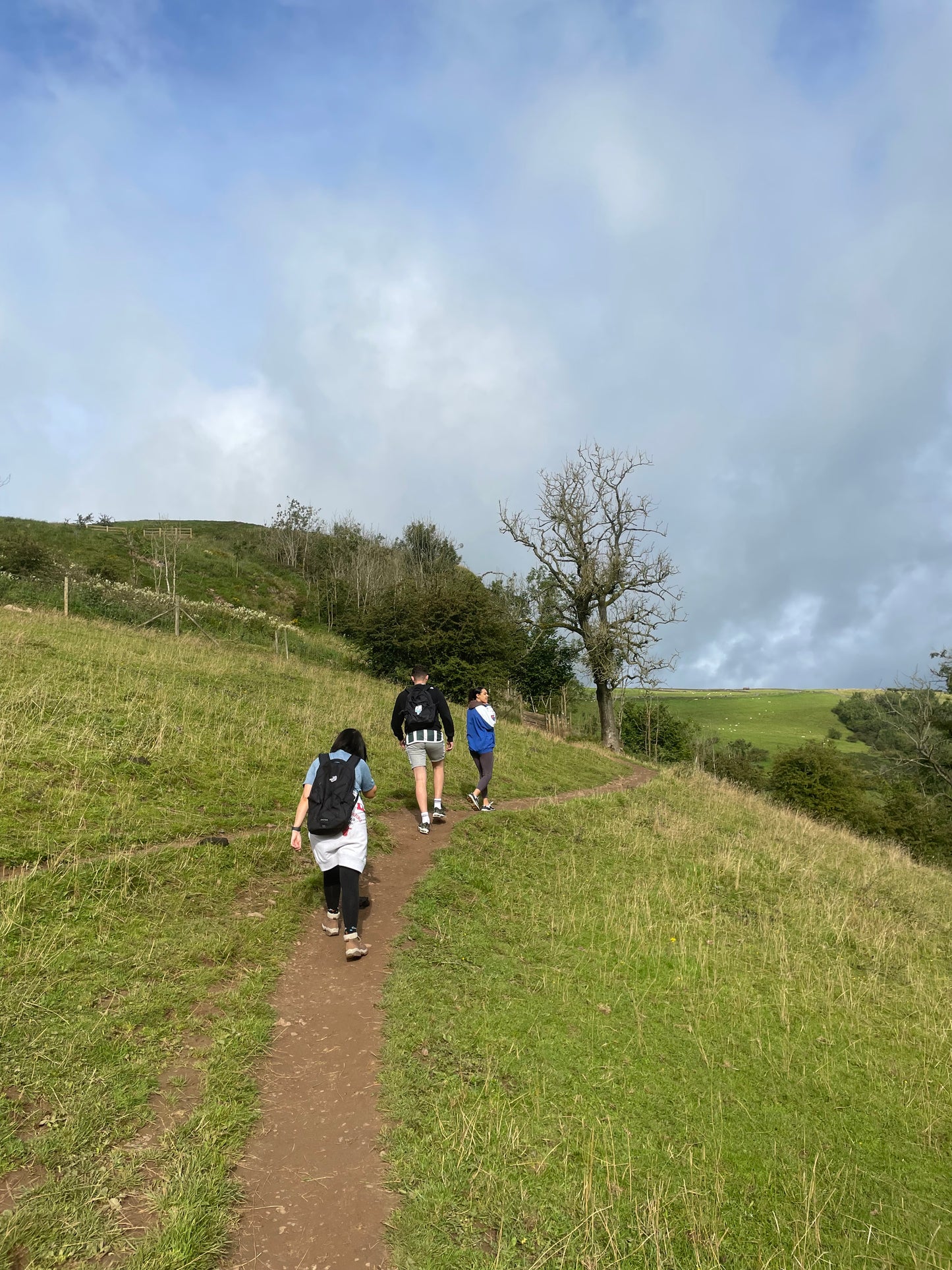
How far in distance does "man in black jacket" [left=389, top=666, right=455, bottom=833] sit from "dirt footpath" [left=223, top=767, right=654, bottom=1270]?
338cm

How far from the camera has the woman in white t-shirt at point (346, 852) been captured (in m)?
6.15


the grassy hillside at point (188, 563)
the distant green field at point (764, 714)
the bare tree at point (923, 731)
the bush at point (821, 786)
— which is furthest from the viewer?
the distant green field at point (764, 714)

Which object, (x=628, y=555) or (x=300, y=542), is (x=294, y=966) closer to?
(x=628, y=555)

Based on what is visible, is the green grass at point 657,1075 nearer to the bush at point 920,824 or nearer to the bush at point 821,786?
the bush at point 920,824

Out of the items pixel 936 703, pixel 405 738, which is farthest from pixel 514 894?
pixel 936 703

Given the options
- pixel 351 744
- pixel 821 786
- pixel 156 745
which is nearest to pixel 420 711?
pixel 351 744

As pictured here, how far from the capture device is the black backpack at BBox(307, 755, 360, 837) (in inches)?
242

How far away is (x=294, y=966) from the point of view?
5.91 metres

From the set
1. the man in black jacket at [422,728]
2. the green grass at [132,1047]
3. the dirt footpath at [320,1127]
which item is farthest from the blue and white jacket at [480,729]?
the dirt footpath at [320,1127]

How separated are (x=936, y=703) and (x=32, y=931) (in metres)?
47.8

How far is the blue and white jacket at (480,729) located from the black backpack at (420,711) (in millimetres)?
1705

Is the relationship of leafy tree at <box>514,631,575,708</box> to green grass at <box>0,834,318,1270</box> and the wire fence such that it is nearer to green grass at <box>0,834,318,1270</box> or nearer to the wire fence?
the wire fence

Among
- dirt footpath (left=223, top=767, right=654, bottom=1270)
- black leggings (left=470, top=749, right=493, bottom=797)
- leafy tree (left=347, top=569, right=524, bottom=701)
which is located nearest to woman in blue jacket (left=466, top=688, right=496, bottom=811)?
black leggings (left=470, top=749, right=493, bottom=797)

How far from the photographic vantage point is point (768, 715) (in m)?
103
